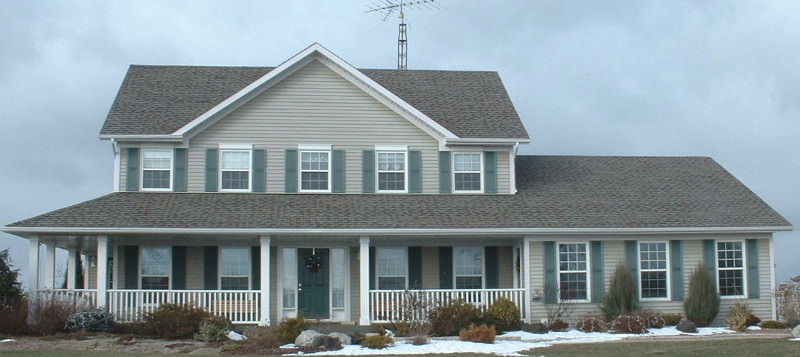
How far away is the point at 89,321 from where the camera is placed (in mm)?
22547

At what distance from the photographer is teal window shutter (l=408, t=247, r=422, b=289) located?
26.1 meters

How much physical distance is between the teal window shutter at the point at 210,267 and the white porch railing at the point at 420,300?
13.5ft

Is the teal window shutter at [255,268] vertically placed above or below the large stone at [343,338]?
above

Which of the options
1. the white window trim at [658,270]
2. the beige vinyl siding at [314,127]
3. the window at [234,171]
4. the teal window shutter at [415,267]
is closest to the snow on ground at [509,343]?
the white window trim at [658,270]

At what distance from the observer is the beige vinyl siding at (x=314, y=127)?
86.6 feet

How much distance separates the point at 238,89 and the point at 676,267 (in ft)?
42.2

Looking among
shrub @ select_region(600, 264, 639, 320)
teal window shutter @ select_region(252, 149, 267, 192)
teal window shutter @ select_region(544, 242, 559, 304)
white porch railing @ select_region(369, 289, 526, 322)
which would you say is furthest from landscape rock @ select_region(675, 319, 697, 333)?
teal window shutter @ select_region(252, 149, 267, 192)

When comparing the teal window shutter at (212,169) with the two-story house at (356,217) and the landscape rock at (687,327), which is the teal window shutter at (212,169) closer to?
the two-story house at (356,217)

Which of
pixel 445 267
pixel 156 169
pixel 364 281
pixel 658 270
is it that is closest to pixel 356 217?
pixel 364 281

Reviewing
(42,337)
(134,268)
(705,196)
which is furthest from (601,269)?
(42,337)

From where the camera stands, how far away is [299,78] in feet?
87.7

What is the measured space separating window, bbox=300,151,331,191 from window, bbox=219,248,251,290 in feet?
7.96

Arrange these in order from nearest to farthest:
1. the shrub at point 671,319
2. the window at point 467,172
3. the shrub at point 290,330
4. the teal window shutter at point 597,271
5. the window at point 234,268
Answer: the shrub at point 290,330
the shrub at point 671,319
the teal window shutter at point 597,271
the window at point 234,268
the window at point 467,172

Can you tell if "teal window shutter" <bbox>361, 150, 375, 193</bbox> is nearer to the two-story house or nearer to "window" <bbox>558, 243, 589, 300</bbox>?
the two-story house
